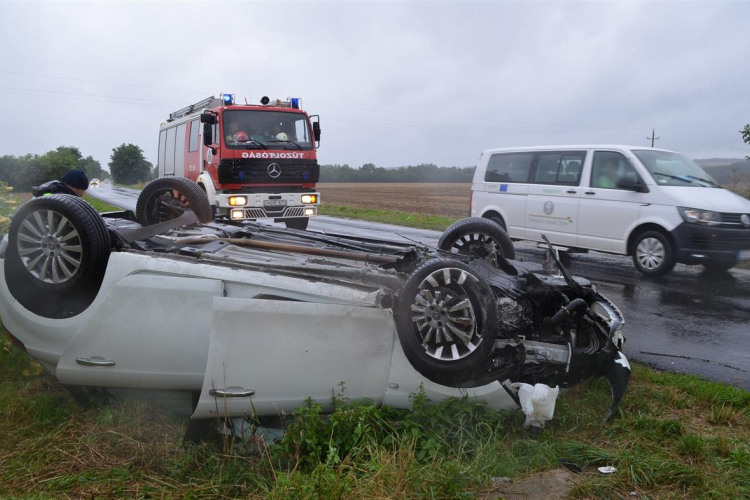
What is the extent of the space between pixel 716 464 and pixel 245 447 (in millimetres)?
2400

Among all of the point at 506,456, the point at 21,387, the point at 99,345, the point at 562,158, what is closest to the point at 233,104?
the point at 562,158

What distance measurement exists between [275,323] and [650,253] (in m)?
7.33

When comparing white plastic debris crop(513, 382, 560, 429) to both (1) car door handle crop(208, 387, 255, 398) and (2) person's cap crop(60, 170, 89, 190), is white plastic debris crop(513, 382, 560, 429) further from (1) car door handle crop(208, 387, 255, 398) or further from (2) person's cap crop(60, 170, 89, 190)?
(2) person's cap crop(60, 170, 89, 190)

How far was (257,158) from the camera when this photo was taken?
11422 mm

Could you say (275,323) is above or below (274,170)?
below

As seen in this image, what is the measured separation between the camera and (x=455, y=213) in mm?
21172

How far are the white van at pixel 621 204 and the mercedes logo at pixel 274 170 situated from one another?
13.5 ft

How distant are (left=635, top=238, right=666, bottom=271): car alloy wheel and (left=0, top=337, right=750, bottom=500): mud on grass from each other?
5329 mm

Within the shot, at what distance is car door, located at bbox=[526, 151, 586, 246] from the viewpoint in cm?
969

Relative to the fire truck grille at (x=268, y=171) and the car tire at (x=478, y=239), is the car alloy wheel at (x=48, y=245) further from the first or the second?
the fire truck grille at (x=268, y=171)

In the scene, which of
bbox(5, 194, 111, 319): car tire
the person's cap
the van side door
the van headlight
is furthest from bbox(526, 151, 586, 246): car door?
bbox(5, 194, 111, 319): car tire

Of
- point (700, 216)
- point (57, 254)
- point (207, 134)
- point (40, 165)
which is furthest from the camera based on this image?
point (40, 165)

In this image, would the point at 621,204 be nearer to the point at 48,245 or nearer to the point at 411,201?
the point at 48,245

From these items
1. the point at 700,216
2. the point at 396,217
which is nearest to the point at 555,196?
the point at 700,216
